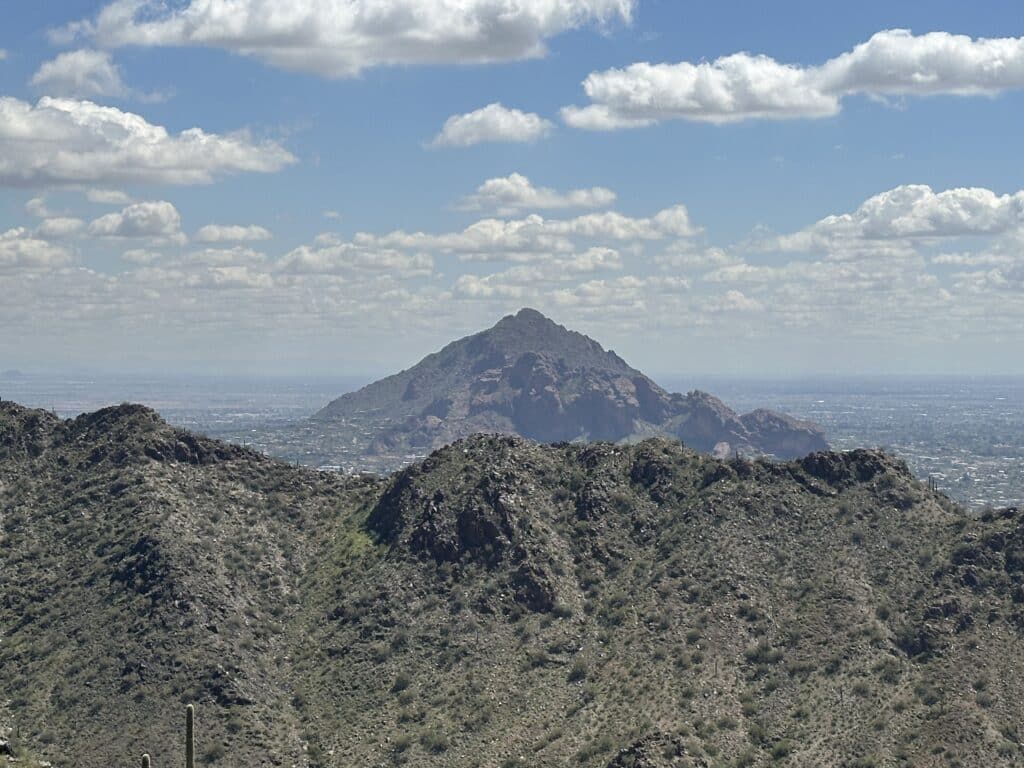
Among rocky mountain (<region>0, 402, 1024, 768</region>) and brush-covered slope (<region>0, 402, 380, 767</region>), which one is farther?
brush-covered slope (<region>0, 402, 380, 767</region>)

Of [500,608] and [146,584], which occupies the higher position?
[146,584]

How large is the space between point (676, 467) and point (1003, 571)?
36013mm

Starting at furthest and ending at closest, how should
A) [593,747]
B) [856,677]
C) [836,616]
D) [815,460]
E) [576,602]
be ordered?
1. [815,460]
2. [576,602]
3. [836,616]
4. [856,677]
5. [593,747]

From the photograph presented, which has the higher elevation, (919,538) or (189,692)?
(919,538)

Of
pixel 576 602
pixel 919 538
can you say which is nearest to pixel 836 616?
pixel 919 538

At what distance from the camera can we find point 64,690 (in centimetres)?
11388

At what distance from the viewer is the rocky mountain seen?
107500 millimetres

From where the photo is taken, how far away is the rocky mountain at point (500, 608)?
353 ft

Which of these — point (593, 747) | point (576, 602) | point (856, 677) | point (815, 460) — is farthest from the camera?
point (815, 460)

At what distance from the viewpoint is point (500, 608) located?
125m

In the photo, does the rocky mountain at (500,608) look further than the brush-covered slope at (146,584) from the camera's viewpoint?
No

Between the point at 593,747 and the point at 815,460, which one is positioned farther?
the point at 815,460

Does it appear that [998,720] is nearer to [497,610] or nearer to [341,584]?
[497,610]

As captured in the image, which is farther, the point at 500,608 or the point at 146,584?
the point at 146,584
